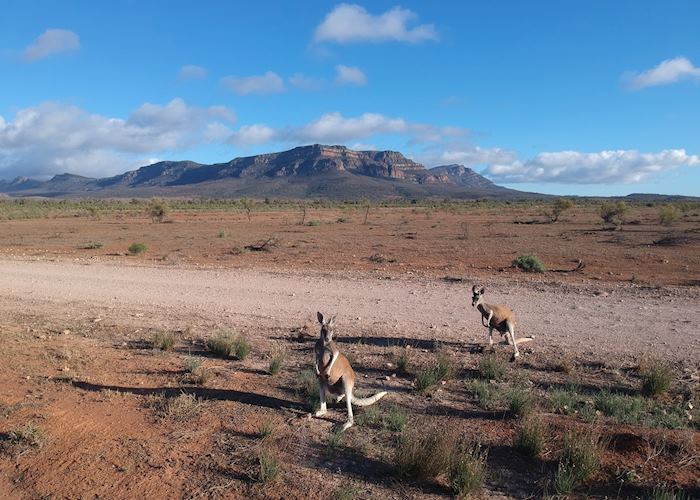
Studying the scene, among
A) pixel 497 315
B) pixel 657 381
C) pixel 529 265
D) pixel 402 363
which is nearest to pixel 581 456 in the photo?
pixel 657 381

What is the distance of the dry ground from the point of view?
499cm

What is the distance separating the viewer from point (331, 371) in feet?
18.8

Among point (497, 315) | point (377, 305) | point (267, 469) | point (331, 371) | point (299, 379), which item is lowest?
point (267, 469)

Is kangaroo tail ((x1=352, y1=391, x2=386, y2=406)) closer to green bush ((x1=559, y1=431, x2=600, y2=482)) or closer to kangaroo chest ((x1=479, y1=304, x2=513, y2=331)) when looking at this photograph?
green bush ((x1=559, y1=431, x2=600, y2=482))

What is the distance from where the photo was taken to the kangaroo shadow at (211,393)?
6543mm

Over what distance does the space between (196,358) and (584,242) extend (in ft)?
86.2

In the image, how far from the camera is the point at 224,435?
5.73 m

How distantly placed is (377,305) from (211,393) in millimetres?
6096

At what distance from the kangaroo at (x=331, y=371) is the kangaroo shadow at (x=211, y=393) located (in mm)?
679

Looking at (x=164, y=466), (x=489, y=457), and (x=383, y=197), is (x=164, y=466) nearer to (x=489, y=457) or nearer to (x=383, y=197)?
(x=489, y=457)

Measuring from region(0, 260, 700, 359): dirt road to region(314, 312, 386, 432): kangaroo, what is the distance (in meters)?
3.89

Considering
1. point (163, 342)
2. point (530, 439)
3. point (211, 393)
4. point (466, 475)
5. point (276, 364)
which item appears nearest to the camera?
point (466, 475)

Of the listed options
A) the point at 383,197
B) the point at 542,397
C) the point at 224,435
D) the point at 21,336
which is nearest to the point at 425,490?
the point at 224,435

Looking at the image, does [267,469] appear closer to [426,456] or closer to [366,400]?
[426,456]
